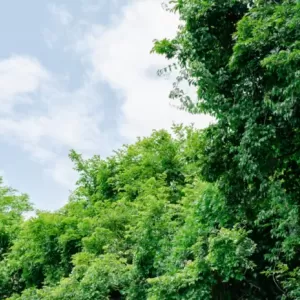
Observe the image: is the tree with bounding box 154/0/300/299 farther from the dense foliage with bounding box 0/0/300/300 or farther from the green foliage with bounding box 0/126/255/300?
the green foliage with bounding box 0/126/255/300

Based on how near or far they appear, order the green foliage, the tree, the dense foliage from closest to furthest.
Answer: the tree, the dense foliage, the green foliage

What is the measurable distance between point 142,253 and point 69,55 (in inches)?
174

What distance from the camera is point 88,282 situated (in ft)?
25.3

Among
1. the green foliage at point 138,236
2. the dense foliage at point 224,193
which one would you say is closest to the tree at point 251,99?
the dense foliage at point 224,193

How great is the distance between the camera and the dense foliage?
15.6ft

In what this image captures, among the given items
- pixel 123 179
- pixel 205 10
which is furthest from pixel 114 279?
pixel 205 10

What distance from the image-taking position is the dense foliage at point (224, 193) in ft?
15.6

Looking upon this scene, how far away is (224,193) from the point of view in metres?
5.82

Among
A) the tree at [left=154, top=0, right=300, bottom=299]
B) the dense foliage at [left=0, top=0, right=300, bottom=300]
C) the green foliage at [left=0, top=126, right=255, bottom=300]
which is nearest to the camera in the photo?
the tree at [left=154, top=0, right=300, bottom=299]

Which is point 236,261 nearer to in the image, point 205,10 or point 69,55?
point 205,10

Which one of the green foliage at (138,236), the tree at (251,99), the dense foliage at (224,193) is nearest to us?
the tree at (251,99)

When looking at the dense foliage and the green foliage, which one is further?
the green foliage

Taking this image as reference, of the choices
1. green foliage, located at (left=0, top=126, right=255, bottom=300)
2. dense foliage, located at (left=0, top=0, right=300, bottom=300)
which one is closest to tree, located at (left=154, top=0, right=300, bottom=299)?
dense foliage, located at (left=0, top=0, right=300, bottom=300)

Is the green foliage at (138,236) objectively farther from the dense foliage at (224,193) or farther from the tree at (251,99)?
the tree at (251,99)
